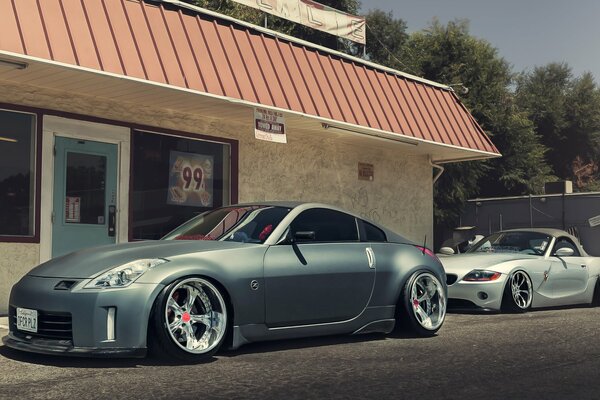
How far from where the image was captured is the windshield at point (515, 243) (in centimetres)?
1086

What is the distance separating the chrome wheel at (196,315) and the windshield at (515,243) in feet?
21.1


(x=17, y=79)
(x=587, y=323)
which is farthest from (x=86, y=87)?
(x=587, y=323)

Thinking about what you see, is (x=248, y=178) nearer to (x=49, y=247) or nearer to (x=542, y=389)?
(x=49, y=247)

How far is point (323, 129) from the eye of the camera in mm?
12836

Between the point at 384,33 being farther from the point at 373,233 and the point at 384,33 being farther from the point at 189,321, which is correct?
the point at 189,321

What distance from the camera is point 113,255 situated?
5625 millimetres

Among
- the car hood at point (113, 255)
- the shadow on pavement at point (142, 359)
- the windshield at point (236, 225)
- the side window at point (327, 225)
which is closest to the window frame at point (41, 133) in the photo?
the windshield at point (236, 225)

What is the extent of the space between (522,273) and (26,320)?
695 centimetres

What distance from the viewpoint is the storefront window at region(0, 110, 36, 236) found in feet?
30.8

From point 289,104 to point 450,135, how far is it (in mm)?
4610

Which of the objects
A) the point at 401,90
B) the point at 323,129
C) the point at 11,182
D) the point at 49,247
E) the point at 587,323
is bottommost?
the point at 587,323

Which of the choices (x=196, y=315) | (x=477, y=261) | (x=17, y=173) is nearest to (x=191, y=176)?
(x=17, y=173)

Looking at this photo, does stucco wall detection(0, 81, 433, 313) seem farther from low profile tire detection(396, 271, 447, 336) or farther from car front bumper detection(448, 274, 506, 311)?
low profile tire detection(396, 271, 447, 336)

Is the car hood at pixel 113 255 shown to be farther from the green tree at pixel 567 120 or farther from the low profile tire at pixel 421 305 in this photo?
the green tree at pixel 567 120
